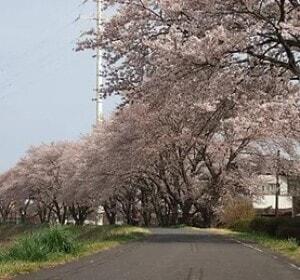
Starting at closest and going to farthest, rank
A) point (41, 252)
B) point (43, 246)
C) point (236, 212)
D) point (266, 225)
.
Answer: point (41, 252) → point (43, 246) → point (266, 225) → point (236, 212)

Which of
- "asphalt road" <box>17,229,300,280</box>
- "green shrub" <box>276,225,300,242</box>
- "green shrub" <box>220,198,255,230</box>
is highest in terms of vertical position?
"green shrub" <box>220,198,255,230</box>

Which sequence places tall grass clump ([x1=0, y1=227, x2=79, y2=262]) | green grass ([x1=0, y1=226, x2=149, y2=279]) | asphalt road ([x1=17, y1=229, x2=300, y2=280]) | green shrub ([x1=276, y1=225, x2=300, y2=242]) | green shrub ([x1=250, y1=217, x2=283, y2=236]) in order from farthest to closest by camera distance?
1. green shrub ([x1=250, y1=217, x2=283, y2=236])
2. green shrub ([x1=276, y1=225, x2=300, y2=242])
3. tall grass clump ([x1=0, y1=227, x2=79, y2=262])
4. green grass ([x1=0, y1=226, x2=149, y2=279])
5. asphalt road ([x1=17, y1=229, x2=300, y2=280])

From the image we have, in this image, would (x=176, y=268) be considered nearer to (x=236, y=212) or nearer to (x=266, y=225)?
(x=266, y=225)

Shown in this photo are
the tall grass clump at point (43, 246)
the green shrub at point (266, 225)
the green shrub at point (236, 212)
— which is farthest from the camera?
A: the green shrub at point (236, 212)

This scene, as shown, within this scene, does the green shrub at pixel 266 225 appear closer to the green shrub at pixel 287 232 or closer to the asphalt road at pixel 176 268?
the green shrub at pixel 287 232

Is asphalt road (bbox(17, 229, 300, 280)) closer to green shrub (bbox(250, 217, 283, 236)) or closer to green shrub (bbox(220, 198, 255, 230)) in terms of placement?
green shrub (bbox(250, 217, 283, 236))

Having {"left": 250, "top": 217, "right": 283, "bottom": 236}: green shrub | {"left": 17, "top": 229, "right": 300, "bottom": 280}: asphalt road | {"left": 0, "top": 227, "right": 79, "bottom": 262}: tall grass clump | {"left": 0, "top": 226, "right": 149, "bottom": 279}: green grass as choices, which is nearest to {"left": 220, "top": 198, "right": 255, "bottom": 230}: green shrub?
{"left": 250, "top": 217, "right": 283, "bottom": 236}: green shrub

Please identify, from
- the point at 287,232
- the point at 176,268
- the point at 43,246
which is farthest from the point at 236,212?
the point at 176,268

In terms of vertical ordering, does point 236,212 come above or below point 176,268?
above

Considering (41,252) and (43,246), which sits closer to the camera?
(41,252)

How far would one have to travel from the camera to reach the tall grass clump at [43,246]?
16625 millimetres

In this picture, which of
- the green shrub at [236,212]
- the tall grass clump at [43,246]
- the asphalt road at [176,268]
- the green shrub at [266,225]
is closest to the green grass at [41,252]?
the tall grass clump at [43,246]

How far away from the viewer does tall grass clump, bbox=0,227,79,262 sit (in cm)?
1662

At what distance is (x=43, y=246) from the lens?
56.6 feet
